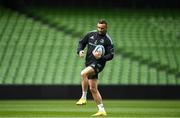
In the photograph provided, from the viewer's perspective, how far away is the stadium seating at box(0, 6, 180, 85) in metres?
21.6

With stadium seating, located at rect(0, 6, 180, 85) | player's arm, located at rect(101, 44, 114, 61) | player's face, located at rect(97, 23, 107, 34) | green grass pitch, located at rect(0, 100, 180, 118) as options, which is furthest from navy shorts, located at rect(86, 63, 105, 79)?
stadium seating, located at rect(0, 6, 180, 85)

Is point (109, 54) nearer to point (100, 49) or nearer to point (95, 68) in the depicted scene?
point (100, 49)

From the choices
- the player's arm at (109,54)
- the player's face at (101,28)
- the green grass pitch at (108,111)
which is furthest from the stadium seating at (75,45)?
the player's face at (101,28)

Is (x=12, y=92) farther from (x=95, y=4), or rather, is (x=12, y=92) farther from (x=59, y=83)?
(x=95, y=4)

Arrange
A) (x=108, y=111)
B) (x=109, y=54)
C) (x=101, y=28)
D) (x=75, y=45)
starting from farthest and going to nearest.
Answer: (x=75, y=45) → (x=108, y=111) → (x=109, y=54) → (x=101, y=28)

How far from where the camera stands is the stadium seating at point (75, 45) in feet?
70.9

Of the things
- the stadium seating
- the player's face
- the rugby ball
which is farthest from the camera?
the stadium seating

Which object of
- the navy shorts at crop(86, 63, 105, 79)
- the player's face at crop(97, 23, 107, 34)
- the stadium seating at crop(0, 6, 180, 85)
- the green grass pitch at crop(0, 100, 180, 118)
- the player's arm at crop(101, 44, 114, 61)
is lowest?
the green grass pitch at crop(0, 100, 180, 118)

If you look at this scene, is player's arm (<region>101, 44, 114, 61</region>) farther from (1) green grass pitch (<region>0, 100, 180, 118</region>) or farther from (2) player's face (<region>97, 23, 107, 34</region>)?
(1) green grass pitch (<region>0, 100, 180, 118</region>)

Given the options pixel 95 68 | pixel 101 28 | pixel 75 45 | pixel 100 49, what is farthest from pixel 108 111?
pixel 75 45

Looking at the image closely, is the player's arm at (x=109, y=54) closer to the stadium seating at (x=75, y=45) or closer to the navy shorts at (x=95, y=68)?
the navy shorts at (x=95, y=68)

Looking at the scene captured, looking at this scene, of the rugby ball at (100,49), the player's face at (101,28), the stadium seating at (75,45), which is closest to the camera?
the player's face at (101,28)

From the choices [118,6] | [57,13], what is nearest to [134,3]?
[118,6]

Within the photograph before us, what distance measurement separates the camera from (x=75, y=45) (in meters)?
23.8
